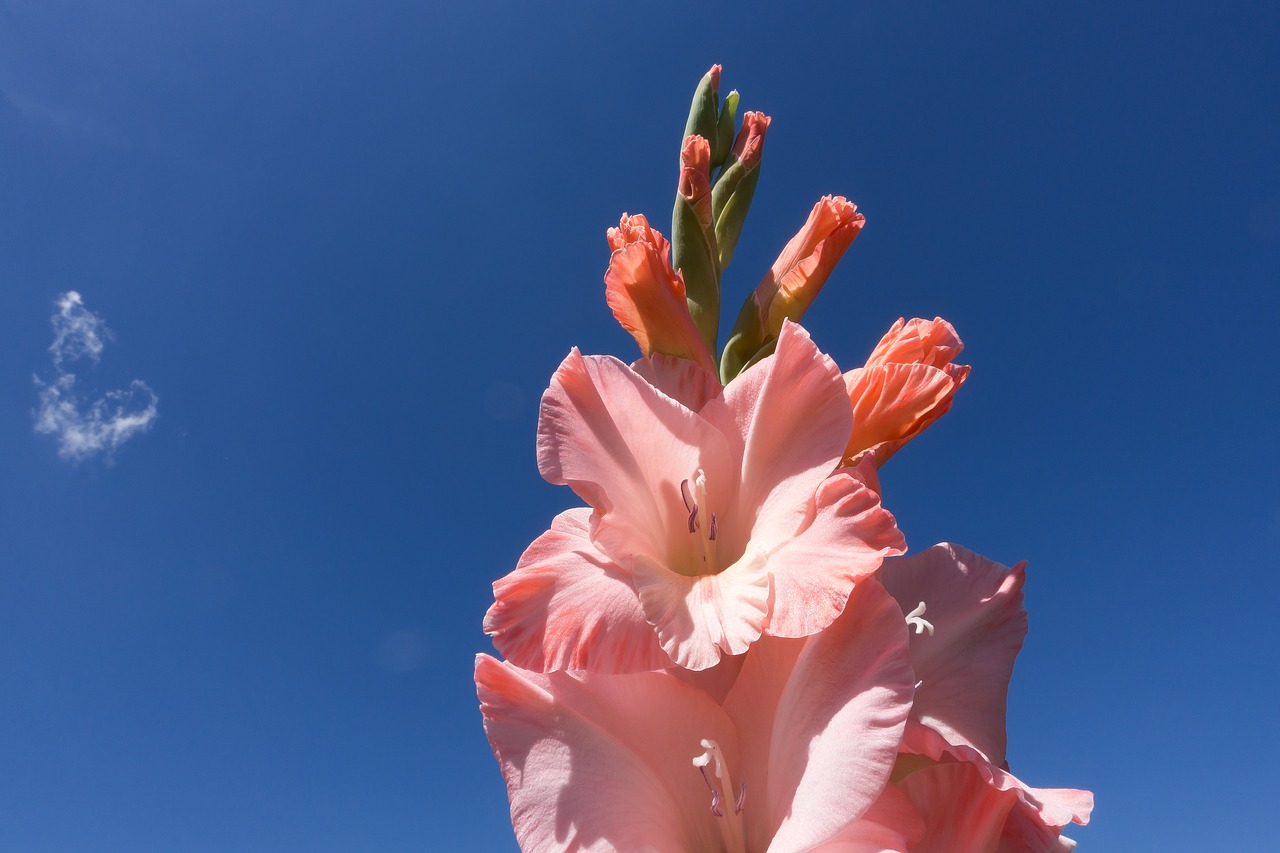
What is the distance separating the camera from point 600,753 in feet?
4.58

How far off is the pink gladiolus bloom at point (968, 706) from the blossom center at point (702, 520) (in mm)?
378

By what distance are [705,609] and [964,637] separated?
0.65 meters

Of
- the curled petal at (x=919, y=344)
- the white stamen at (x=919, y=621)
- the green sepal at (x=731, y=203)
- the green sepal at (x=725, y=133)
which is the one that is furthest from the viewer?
the green sepal at (x=725, y=133)

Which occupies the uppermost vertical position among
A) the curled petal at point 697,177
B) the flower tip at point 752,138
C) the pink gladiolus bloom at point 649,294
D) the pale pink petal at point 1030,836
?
the flower tip at point 752,138

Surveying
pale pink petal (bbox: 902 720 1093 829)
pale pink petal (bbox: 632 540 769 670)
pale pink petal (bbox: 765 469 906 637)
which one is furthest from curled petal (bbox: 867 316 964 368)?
pale pink petal (bbox: 902 720 1093 829)

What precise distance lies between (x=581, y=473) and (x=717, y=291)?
1.01 meters

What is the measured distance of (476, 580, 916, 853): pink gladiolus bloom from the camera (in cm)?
122

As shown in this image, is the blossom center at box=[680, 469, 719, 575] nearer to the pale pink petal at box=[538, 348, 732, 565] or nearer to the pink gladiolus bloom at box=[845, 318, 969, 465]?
the pale pink petal at box=[538, 348, 732, 565]

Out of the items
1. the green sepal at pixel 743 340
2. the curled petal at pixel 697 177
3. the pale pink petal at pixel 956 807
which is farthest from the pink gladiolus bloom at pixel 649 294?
the pale pink petal at pixel 956 807

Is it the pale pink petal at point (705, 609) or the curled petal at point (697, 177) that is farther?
A: the curled petal at point (697, 177)

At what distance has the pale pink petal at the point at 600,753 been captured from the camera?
1341 mm

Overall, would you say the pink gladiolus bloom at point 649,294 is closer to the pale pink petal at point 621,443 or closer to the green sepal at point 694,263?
the green sepal at point 694,263

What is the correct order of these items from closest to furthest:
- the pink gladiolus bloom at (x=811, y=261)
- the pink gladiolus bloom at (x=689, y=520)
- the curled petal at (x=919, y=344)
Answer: the pink gladiolus bloom at (x=689, y=520)
the curled petal at (x=919, y=344)
the pink gladiolus bloom at (x=811, y=261)

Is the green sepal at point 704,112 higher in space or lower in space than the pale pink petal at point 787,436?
higher
